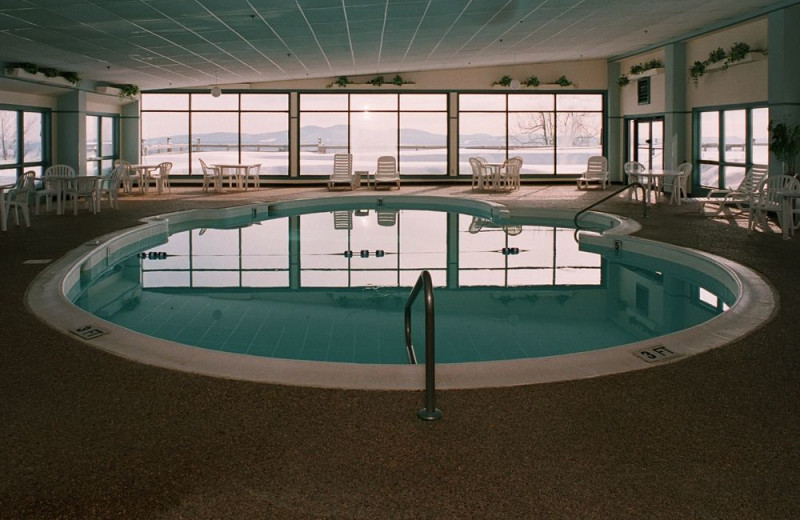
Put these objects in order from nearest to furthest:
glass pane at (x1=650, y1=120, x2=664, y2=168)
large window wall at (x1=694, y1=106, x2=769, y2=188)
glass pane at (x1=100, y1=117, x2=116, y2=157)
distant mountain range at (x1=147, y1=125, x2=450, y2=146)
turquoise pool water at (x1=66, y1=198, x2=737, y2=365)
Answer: turquoise pool water at (x1=66, y1=198, x2=737, y2=365) → large window wall at (x1=694, y1=106, x2=769, y2=188) → glass pane at (x1=650, y1=120, x2=664, y2=168) → glass pane at (x1=100, y1=117, x2=116, y2=157) → distant mountain range at (x1=147, y1=125, x2=450, y2=146)

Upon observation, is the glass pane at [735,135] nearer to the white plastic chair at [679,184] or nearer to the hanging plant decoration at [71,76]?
the white plastic chair at [679,184]

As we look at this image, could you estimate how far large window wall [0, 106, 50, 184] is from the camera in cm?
1373

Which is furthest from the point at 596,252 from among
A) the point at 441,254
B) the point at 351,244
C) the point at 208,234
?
the point at 208,234

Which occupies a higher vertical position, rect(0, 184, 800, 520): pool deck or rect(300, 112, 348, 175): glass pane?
rect(300, 112, 348, 175): glass pane

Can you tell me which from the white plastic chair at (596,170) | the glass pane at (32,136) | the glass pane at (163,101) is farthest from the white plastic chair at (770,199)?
the glass pane at (163,101)

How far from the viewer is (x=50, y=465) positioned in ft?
8.75

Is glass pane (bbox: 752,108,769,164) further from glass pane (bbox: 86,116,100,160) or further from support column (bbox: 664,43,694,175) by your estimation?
glass pane (bbox: 86,116,100,160)

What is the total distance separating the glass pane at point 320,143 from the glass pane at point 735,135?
65.7ft

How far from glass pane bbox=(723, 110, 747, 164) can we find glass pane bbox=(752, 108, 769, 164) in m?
0.26

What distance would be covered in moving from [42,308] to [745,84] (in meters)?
11.8

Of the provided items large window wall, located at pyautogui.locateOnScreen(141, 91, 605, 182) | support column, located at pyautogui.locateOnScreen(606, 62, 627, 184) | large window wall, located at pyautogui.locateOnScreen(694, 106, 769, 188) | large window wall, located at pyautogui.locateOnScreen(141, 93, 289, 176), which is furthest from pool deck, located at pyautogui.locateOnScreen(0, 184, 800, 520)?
large window wall, located at pyautogui.locateOnScreen(141, 91, 605, 182)

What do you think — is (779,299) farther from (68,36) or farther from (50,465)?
(68,36)

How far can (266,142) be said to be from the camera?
4325 cm

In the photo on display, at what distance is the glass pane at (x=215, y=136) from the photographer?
36.2 meters
